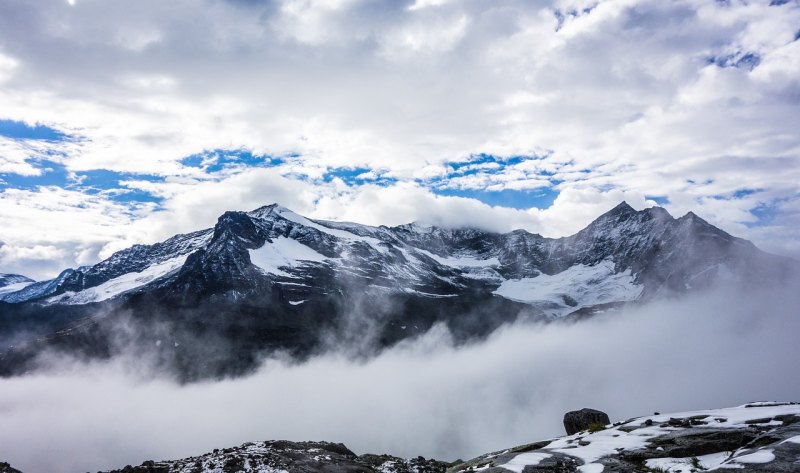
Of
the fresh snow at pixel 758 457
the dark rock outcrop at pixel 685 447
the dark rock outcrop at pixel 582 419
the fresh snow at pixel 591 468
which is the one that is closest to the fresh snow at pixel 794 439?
the dark rock outcrop at pixel 685 447

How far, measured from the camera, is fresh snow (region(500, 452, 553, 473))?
26.4 metres

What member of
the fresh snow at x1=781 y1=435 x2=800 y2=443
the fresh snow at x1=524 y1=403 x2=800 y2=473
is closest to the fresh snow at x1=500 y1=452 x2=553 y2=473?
the fresh snow at x1=524 y1=403 x2=800 y2=473

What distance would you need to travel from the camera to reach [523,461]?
2761 cm

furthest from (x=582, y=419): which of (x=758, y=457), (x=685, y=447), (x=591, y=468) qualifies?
(x=758, y=457)

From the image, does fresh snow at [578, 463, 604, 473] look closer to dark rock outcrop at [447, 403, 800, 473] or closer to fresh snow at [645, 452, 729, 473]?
dark rock outcrop at [447, 403, 800, 473]

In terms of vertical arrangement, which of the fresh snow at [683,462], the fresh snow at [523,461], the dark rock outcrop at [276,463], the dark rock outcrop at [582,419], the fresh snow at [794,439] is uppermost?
the fresh snow at [794,439]

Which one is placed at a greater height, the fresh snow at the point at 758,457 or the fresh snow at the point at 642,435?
the fresh snow at the point at 758,457

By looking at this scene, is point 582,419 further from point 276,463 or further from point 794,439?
point 276,463

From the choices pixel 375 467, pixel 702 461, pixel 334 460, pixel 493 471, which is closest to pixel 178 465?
pixel 334 460

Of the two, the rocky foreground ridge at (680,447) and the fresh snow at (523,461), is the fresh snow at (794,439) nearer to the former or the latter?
the rocky foreground ridge at (680,447)

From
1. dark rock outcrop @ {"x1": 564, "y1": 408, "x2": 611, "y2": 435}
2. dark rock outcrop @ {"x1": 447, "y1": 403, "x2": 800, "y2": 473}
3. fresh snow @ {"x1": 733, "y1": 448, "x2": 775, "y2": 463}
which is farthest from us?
dark rock outcrop @ {"x1": 564, "y1": 408, "x2": 611, "y2": 435}

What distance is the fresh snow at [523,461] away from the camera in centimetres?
2642

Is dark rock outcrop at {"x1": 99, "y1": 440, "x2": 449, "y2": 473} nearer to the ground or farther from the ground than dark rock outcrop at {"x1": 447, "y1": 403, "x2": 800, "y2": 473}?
nearer to the ground

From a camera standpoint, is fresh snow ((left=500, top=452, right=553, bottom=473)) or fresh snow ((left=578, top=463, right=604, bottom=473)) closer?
fresh snow ((left=578, top=463, right=604, bottom=473))
